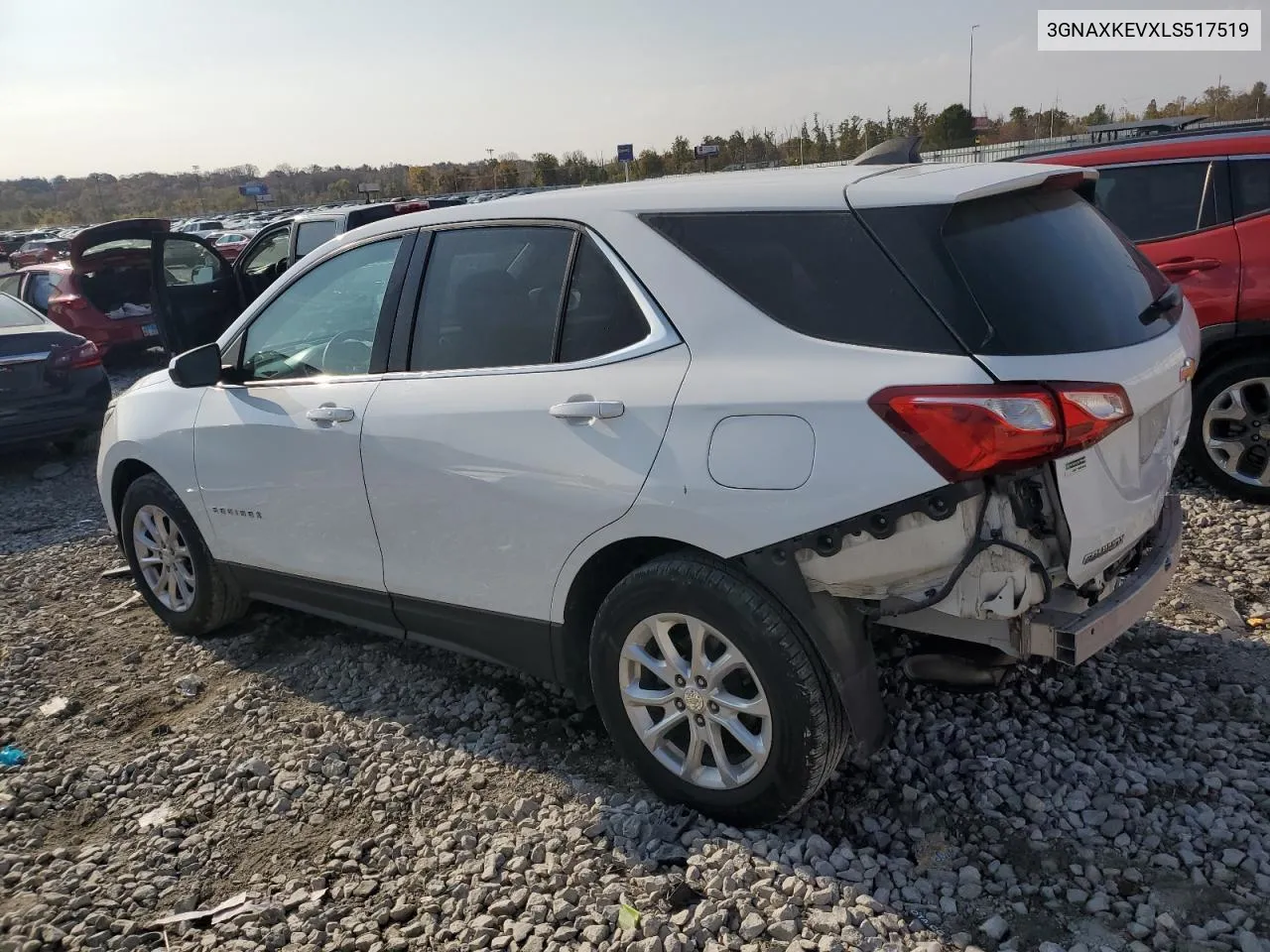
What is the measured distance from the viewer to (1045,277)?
2.69 meters

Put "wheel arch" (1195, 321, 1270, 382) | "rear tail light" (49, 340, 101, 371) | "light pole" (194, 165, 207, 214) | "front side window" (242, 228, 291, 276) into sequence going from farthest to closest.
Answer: "light pole" (194, 165, 207, 214)
"front side window" (242, 228, 291, 276)
"rear tail light" (49, 340, 101, 371)
"wheel arch" (1195, 321, 1270, 382)

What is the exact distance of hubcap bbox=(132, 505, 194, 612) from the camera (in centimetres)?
475

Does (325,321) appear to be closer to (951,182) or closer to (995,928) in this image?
(951,182)

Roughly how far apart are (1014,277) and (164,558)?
13.4 feet

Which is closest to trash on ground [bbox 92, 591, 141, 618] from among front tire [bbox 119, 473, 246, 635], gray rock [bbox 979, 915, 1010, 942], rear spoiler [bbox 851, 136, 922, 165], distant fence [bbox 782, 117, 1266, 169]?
front tire [bbox 119, 473, 246, 635]

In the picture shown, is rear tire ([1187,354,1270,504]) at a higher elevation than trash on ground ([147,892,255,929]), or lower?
higher

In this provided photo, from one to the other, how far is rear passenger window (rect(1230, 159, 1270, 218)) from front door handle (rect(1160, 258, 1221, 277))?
0.28 metres

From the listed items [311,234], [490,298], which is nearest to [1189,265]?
[490,298]

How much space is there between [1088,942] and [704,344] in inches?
72.2

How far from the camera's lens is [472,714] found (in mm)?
3836

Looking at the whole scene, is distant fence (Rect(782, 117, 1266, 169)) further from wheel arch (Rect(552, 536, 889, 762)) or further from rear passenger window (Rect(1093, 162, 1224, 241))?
wheel arch (Rect(552, 536, 889, 762))

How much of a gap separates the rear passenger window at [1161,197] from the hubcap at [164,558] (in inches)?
203

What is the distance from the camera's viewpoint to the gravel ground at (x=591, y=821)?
8.59 ft

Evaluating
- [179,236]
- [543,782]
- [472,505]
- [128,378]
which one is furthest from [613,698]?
[128,378]
